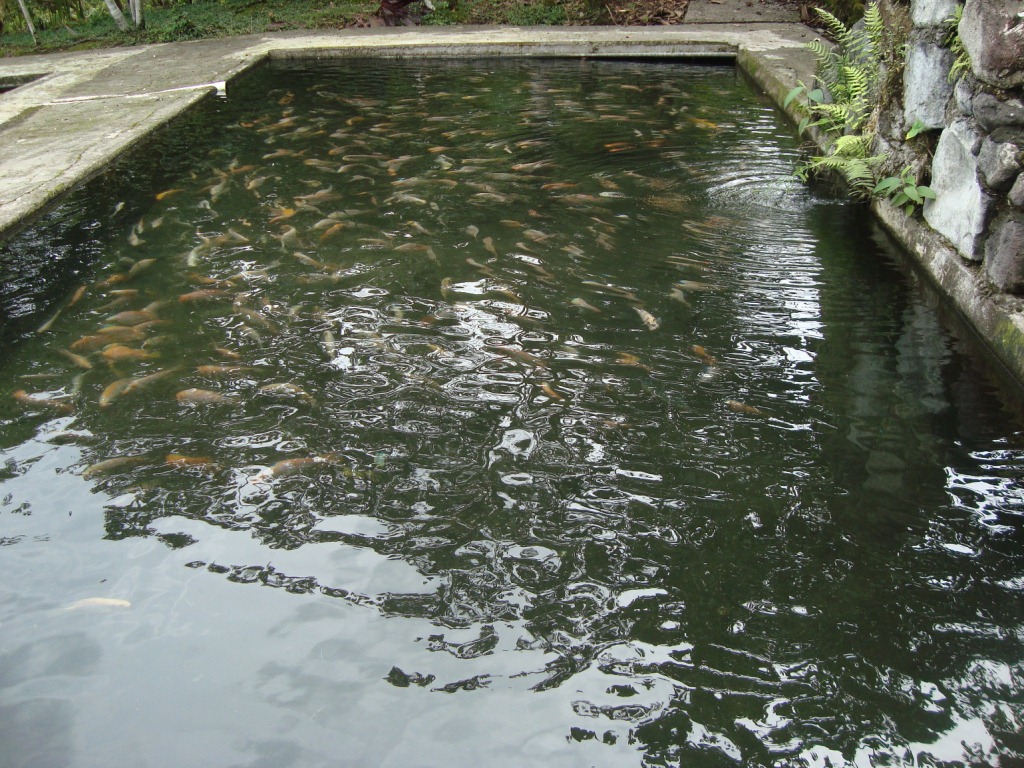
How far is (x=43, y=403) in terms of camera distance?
170 inches

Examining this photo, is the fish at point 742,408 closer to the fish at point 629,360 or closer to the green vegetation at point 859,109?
the fish at point 629,360

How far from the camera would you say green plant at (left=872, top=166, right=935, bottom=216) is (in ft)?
18.6

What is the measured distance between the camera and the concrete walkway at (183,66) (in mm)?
7438

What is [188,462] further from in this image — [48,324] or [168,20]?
[168,20]

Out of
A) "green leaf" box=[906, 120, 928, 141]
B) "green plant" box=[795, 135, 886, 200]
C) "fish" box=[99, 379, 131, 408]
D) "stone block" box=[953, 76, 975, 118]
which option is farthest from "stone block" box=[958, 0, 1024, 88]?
"fish" box=[99, 379, 131, 408]

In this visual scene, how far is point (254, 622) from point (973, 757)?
2.32 metres

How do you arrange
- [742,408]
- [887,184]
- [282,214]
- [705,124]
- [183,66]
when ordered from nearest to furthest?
[742,408] < [887,184] < [282,214] < [705,124] < [183,66]

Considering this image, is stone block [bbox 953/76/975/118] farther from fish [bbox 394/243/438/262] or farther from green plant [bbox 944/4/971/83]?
fish [bbox 394/243/438/262]

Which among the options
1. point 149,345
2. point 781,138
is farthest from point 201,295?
point 781,138

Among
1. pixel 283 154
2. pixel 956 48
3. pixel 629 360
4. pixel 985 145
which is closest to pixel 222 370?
pixel 629 360

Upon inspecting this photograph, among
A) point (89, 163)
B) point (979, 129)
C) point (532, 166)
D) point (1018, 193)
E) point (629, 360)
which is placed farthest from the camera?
point (532, 166)

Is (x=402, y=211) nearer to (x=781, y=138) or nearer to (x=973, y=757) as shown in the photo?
(x=781, y=138)

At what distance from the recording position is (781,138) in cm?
807

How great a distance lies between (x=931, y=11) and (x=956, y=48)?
502 millimetres
